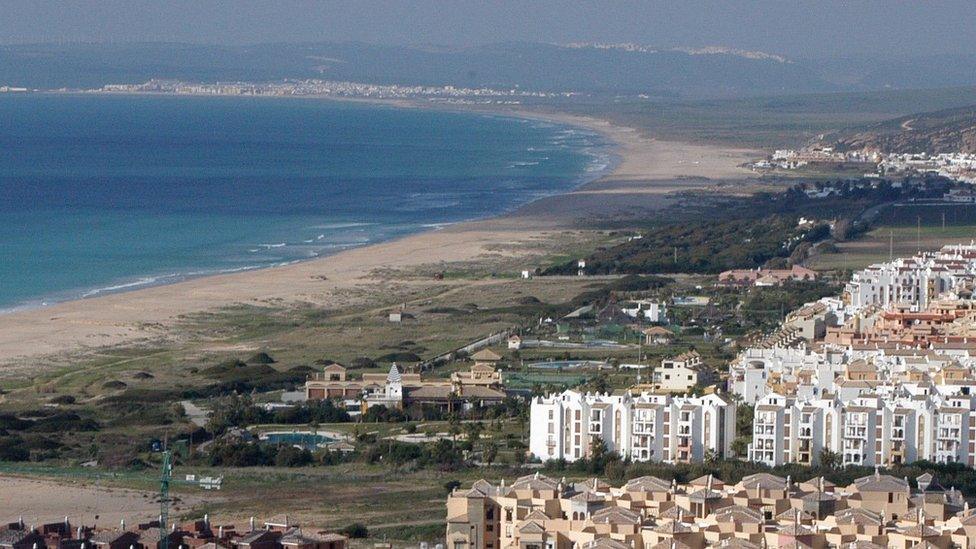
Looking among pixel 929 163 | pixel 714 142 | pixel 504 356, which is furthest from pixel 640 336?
A: pixel 714 142

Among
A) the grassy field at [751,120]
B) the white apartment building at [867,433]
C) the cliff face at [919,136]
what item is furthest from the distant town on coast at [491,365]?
the grassy field at [751,120]

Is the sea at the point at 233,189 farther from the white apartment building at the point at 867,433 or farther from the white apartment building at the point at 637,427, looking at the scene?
the white apartment building at the point at 867,433

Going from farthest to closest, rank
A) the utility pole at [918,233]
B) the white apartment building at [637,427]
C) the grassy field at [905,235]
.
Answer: the utility pole at [918,233], the grassy field at [905,235], the white apartment building at [637,427]

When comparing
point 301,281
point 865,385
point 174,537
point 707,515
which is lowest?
point 301,281

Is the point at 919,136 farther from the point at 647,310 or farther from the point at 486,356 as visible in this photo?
the point at 486,356

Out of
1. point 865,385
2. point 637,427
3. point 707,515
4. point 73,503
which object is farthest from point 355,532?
point 865,385

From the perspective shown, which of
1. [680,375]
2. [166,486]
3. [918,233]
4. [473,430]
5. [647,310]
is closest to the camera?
[166,486]
